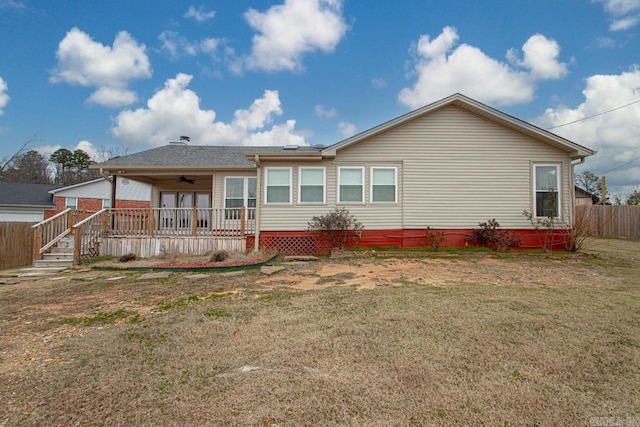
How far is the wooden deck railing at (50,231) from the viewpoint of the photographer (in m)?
9.04

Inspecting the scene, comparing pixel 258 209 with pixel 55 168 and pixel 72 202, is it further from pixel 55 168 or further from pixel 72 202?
pixel 55 168

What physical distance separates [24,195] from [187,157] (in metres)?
19.9

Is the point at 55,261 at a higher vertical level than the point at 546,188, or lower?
lower

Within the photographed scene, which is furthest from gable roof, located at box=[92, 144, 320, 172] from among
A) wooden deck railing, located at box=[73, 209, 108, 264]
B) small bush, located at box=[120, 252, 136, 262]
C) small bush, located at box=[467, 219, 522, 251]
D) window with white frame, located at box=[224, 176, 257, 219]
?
small bush, located at box=[467, 219, 522, 251]

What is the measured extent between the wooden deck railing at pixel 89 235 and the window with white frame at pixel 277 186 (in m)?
5.60

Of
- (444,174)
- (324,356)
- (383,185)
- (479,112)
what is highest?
(479,112)

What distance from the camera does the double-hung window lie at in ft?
34.2

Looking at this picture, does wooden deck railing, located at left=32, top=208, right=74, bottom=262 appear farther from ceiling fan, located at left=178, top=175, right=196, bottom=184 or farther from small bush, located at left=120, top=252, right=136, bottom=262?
ceiling fan, located at left=178, top=175, right=196, bottom=184

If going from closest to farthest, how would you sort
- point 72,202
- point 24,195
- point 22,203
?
point 22,203, point 24,195, point 72,202

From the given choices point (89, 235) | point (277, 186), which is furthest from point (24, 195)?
point (277, 186)

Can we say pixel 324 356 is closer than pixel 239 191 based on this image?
Yes

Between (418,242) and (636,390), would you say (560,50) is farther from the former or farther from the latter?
(636,390)

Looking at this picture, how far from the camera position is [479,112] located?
10336mm

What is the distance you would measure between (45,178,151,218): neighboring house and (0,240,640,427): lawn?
20.8 metres
